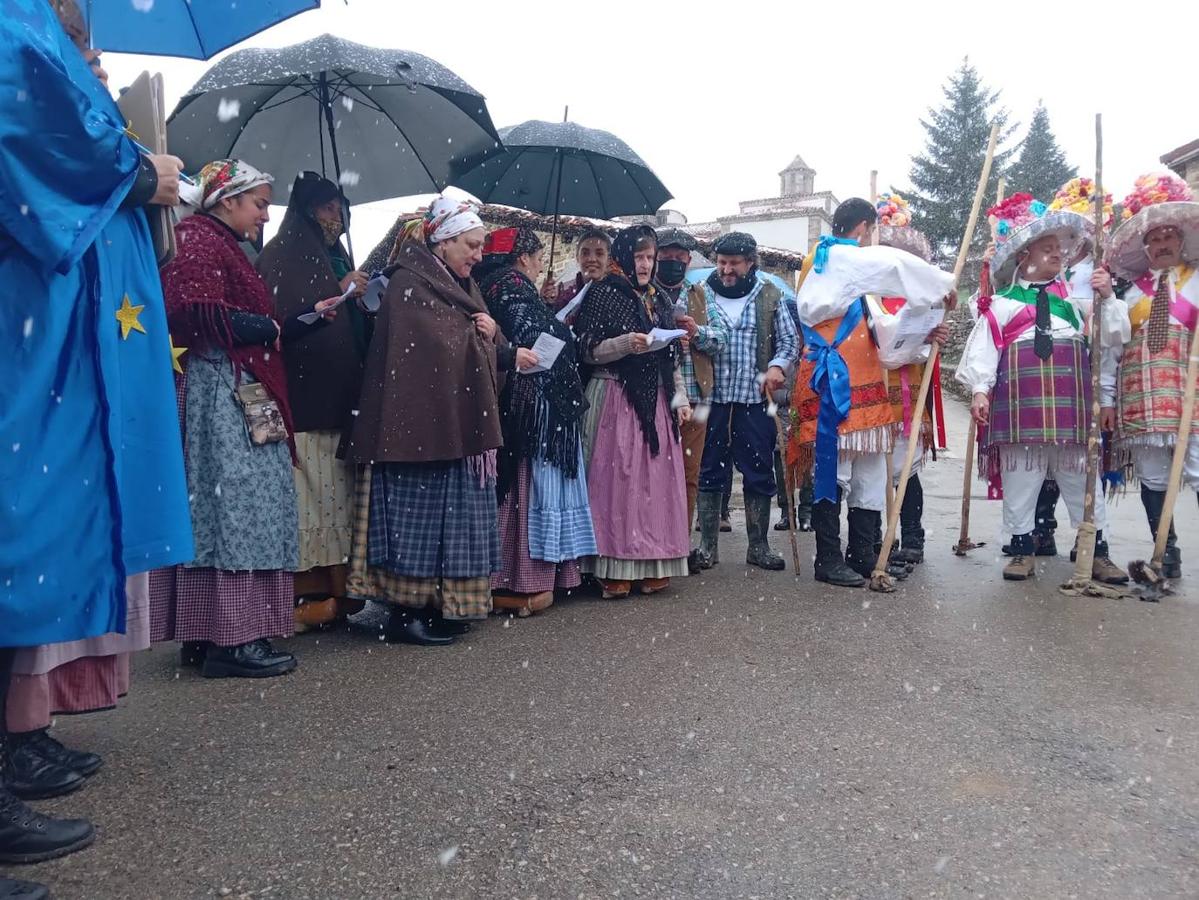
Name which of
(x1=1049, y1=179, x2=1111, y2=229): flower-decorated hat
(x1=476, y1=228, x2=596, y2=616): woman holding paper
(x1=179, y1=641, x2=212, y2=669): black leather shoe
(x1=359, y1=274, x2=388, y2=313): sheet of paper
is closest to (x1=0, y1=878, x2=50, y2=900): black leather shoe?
(x1=179, y1=641, x2=212, y2=669): black leather shoe

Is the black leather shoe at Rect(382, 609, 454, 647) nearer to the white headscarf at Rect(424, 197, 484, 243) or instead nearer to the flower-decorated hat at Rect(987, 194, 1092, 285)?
the white headscarf at Rect(424, 197, 484, 243)

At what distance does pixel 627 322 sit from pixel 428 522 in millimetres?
1609

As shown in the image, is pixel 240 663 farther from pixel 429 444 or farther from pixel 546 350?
pixel 546 350

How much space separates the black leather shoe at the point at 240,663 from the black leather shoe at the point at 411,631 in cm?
58

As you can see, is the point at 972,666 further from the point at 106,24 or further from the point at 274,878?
the point at 106,24

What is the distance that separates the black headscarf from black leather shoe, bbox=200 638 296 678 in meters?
2.26

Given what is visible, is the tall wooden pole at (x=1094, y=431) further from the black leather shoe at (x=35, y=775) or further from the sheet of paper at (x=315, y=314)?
the black leather shoe at (x=35, y=775)

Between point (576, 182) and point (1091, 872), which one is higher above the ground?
point (576, 182)

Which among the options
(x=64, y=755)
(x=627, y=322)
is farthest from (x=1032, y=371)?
(x=64, y=755)

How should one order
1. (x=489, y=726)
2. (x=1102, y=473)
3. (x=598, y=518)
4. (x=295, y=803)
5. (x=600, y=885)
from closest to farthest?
(x=600, y=885), (x=295, y=803), (x=489, y=726), (x=598, y=518), (x=1102, y=473)

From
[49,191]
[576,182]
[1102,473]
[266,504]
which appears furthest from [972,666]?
[576,182]

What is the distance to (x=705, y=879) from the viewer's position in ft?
6.42

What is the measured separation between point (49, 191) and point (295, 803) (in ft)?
5.20

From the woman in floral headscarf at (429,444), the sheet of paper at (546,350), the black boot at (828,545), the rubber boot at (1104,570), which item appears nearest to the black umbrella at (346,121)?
the woman in floral headscarf at (429,444)
